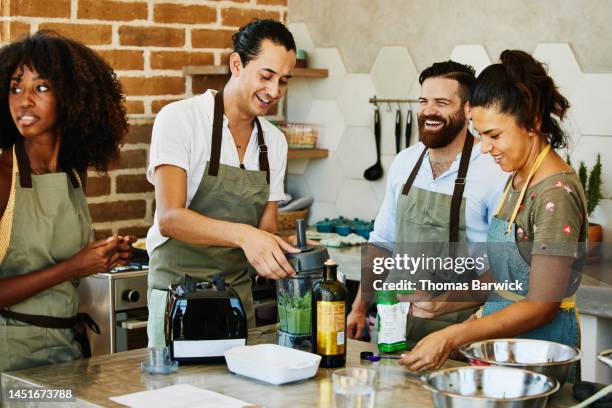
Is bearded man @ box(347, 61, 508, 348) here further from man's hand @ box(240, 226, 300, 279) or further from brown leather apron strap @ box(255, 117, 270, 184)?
man's hand @ box(240, 226, 300, 279)

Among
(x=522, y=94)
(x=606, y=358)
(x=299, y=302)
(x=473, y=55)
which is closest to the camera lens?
(x=606, y=358)

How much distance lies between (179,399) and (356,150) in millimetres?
3044

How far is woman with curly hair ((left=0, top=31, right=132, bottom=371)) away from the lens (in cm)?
270

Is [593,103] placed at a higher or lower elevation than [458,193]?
higher

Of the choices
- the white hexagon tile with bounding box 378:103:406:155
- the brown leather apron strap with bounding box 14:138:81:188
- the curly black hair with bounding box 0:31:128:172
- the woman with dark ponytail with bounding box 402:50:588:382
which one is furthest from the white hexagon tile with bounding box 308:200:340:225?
the brown leather apron strap with bounding box 14:138:81:188

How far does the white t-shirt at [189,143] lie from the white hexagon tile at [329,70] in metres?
1.90

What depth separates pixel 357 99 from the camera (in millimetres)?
5176

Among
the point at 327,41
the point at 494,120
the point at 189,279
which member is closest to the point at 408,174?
the point at 494,120

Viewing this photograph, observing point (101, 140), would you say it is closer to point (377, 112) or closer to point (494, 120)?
point (494, 120)

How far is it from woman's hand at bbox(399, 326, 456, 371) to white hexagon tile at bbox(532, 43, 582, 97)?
216 cm

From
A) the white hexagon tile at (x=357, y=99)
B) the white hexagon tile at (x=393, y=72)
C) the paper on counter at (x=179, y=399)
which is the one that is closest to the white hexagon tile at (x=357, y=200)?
the white hexagon tile at (x=357, y=99)

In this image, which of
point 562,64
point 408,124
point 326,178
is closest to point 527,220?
point 562,64

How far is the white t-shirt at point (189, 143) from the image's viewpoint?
317 centimetres

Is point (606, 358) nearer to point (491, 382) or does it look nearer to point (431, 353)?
point (491, 382)
